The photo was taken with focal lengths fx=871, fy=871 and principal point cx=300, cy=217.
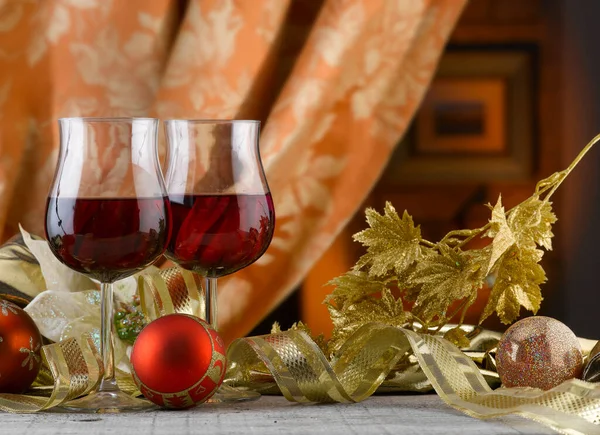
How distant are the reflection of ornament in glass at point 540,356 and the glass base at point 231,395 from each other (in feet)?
0.77

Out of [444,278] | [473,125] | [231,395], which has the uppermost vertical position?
[473,125]

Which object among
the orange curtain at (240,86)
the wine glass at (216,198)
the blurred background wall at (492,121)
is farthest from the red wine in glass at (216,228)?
the blurred background wall at (492,121)

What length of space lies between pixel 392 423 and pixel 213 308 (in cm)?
22

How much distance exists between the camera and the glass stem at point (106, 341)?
749 millimetres

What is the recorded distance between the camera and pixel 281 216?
133 cm

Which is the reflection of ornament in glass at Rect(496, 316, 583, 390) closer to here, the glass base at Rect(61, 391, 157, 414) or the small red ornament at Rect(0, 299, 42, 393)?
the glass base at Rect(61, 391, 157, 414)

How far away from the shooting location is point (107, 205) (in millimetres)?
717

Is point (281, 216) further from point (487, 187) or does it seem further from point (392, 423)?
point (392, 423)

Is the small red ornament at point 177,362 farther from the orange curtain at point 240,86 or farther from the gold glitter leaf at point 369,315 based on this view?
the orange curtain at point 240,86

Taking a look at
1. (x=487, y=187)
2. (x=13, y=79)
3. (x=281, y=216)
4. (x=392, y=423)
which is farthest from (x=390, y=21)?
(x=392, y=423)

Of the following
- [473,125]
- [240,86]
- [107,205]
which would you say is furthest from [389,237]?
[473,125]

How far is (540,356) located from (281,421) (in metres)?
0.25

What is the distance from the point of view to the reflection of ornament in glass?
2.56 feet

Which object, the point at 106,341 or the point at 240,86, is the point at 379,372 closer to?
the point at 106,341
